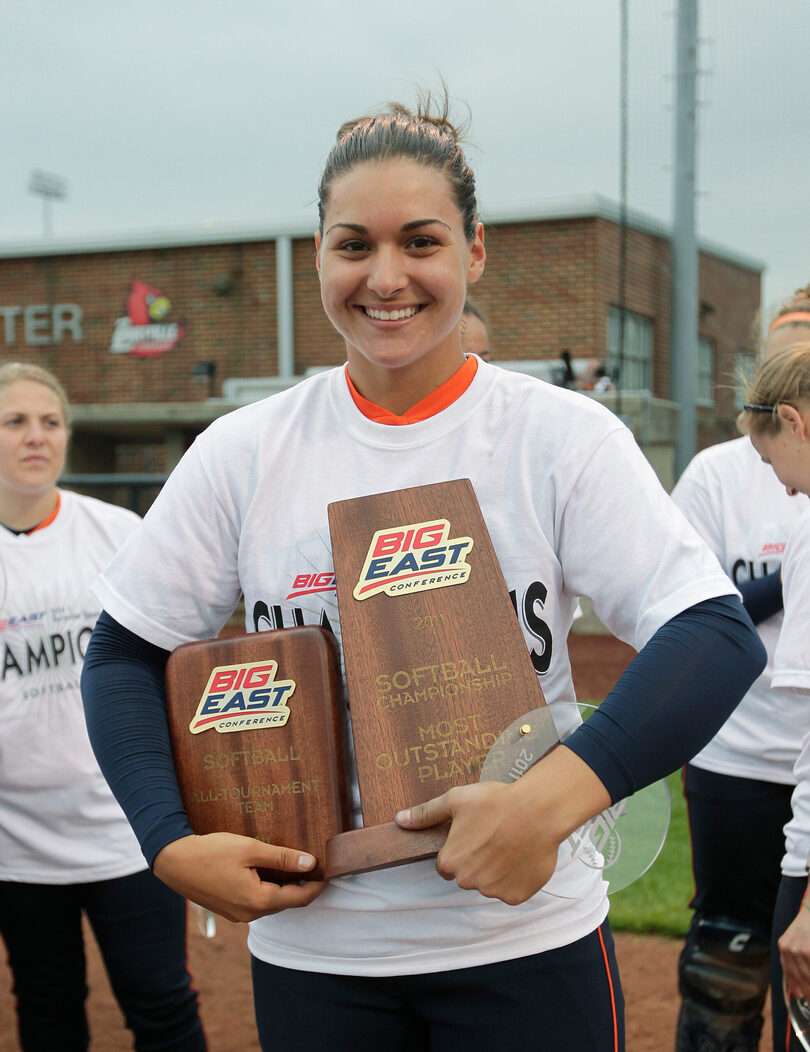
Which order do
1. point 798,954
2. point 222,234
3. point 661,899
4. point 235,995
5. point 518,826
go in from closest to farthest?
1. point 518,826
2. point 798,954
3. point 235,995
4. point 661,899
5. point 222,234

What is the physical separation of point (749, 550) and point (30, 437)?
1990 millimetres

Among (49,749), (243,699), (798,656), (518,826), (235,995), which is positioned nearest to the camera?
(518,826)

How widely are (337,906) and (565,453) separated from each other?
66 centimetres

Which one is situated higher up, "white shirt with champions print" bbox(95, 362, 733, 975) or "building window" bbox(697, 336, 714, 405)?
"building window" bbox(697, 336, 714, 405)

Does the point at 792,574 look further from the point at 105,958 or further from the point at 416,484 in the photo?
the point at 105,958

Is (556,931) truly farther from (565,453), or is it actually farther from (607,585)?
(565,453)

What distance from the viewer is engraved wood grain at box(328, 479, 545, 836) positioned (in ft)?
4.30

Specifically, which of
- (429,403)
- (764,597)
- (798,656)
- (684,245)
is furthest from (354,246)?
(684,245)

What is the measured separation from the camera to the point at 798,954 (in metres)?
1.68

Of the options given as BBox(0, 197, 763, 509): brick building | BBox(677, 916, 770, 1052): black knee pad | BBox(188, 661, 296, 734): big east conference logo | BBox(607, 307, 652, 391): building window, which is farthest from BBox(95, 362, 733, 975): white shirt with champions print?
BBox(0, 197, 763, 509): brick building

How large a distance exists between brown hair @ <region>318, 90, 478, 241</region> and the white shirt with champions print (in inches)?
9.9

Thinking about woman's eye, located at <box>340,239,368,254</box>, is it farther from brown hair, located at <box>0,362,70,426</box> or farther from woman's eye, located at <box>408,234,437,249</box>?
brown hair, located at <box>0,362,70,426</box>

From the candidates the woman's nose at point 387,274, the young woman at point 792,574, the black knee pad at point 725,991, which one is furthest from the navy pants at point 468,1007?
the black knee pad at point 725,991

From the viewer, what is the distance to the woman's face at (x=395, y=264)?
4.62ft
